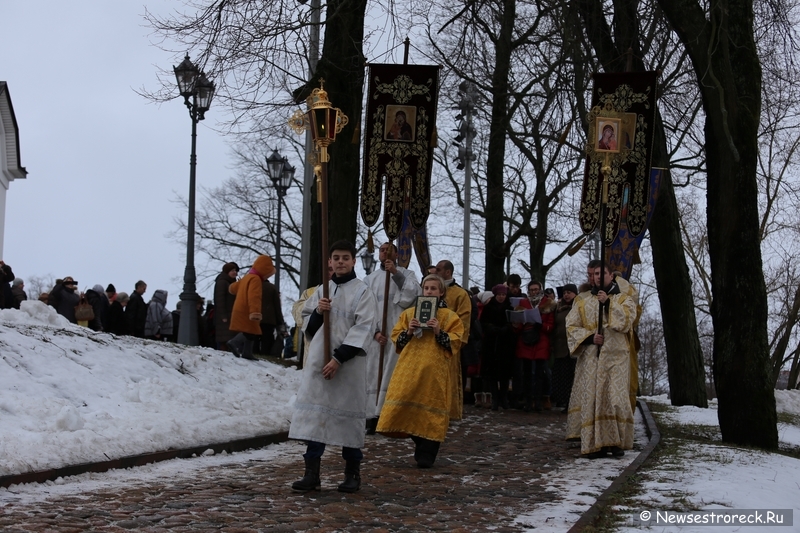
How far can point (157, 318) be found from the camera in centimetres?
2175

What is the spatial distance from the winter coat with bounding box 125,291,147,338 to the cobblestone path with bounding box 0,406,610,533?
34.2 feet

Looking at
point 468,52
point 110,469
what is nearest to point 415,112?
point 468,52

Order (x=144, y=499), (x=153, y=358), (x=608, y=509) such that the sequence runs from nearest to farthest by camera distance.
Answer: (x=608, y=509) → (x=144, y=499) → (x=153, y=358)

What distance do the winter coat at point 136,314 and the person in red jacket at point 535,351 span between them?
7504mm

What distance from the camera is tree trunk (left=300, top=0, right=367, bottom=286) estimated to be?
1596cm

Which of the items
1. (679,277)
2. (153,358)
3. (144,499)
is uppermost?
(679,277)

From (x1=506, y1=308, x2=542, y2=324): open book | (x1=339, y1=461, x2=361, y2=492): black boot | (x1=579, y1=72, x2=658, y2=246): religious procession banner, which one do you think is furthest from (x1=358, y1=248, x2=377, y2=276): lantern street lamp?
(x1=339, y1=461, x2=361, y2=492): black boot

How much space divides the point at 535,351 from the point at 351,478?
9.37 m

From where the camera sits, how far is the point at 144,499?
789 cm

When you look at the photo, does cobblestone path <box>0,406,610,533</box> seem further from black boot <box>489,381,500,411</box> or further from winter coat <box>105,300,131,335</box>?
winter coat <box>105,300,131,335</box>

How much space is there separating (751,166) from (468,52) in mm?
6416

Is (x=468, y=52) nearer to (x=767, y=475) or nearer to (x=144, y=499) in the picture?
(x=767, y=475)

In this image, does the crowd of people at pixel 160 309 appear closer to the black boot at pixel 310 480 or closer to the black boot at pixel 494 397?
the black boot at pixel 494 397

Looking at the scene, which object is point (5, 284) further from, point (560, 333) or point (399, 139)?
point (560, 333)
